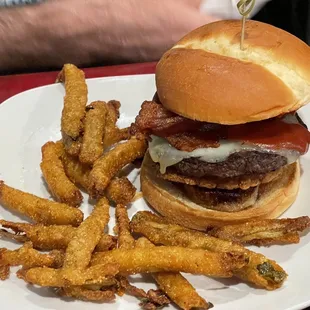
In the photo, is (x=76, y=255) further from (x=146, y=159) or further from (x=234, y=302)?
(x=146, y=159)

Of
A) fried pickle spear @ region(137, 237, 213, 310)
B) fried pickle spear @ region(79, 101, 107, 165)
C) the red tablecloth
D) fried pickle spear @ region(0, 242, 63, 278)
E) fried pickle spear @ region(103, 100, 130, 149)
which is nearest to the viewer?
fried pickle spear @ region(137, 237, 213, 310)

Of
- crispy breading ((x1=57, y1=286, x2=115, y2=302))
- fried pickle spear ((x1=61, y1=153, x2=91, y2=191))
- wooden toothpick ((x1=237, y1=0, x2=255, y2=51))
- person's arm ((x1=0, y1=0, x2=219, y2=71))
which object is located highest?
person's arm ((x1=0, y1=0, x2=219, y2=71))

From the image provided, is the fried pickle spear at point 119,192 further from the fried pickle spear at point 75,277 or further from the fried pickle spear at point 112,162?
the fried pickle spear at point 75,277

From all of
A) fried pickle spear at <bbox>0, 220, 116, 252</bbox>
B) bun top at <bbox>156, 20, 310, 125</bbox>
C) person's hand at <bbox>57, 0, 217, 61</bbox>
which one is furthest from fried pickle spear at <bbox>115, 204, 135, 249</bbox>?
person's hand at <bbox>57, 0, 217, 61</bbox>

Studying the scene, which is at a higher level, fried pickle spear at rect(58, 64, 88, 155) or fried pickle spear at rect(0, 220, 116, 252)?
fried pickle spear at rect(58, 64, 88, 155)

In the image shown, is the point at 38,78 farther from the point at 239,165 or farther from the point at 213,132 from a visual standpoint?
the point at 239,165

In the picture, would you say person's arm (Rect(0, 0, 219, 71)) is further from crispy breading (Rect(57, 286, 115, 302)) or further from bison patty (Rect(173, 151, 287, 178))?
crispy breading (Rect(57, 286, 115, 302))

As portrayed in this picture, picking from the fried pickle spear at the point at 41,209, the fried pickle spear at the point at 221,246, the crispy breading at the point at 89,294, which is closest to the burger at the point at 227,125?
the fried pickle spear at the point at 221,246
